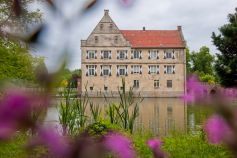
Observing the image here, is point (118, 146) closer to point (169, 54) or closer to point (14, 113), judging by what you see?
point (14, 113)

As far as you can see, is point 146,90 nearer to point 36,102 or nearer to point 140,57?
point 140,57

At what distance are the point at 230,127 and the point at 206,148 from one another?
6.30m

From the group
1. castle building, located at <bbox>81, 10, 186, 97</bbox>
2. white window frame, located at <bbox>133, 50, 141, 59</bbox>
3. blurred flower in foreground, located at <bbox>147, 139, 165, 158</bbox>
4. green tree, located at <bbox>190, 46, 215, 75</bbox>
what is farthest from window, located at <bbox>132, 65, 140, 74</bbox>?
blurred flower in foreground, located at <bbox>147, 139, 165, 158</bbox>

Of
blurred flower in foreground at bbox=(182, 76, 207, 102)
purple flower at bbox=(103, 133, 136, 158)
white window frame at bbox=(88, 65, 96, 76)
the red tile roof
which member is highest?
the red tile roof

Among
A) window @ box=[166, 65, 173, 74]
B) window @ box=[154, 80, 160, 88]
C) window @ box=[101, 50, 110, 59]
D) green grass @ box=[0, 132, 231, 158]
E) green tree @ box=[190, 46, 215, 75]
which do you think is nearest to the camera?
green grass @ box=[0, 132, 231, 158]

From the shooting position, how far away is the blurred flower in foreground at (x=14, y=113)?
0.25 m

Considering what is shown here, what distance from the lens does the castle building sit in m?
46.6

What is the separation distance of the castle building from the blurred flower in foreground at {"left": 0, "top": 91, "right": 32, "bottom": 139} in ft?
151

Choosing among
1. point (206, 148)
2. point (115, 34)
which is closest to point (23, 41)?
point (206, 148)

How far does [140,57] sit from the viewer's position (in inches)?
1869

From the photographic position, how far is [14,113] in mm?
252

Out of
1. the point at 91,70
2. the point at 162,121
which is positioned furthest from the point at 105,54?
the point at 162,121

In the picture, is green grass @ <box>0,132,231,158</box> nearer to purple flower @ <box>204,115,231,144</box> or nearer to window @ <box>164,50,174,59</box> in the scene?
purple flower @ <box>204,115,231,144</box>

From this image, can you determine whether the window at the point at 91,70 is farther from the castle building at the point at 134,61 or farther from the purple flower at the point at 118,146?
the purple flower at the point at 118,146
